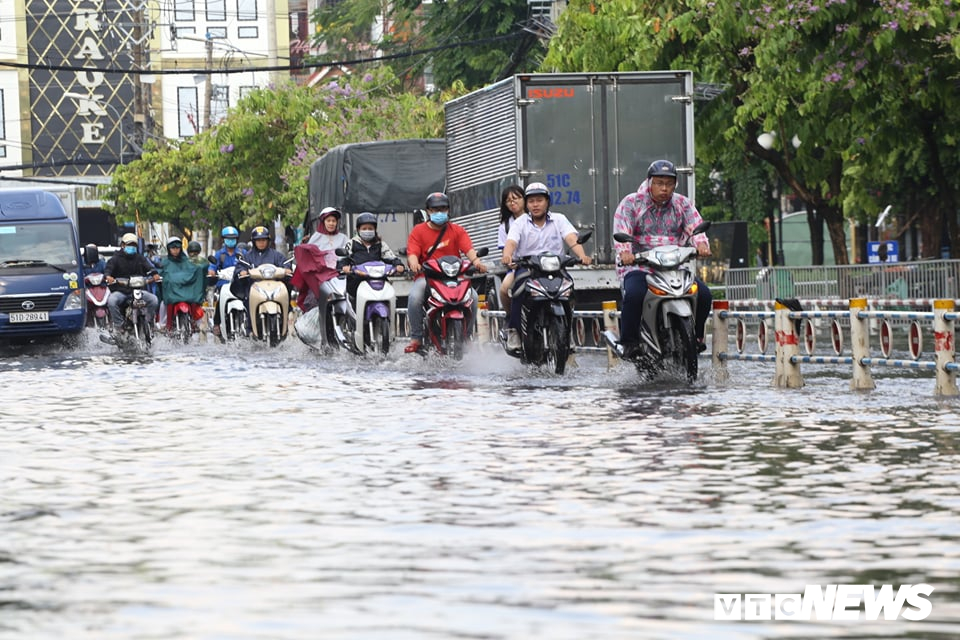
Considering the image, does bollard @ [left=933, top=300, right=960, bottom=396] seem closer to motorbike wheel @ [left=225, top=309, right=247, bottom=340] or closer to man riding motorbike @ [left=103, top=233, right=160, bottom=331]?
motorbike wheel @ [left=225, top=309, right=247, bottom=340]

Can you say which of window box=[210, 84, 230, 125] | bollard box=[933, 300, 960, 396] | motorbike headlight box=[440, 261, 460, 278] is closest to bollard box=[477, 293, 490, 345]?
motorbike headlight box=[440, 261, 460, 278]

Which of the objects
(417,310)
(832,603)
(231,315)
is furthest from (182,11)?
(832,603)

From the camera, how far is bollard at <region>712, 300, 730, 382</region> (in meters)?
18.4

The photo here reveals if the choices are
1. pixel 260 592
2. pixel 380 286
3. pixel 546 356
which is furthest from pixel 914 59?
pixel 260 592

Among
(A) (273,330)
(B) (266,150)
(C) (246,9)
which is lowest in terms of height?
(A) (273,330)

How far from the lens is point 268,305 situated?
1044 inches

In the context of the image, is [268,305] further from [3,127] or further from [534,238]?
[3,127]

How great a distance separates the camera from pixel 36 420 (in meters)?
14.6

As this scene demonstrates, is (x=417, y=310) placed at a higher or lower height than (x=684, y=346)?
higher

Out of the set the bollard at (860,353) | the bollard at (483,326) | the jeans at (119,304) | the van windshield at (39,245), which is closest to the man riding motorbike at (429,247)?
the bollard at (483,326)

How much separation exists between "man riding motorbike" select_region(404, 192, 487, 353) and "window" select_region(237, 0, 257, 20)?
77398 millimetres

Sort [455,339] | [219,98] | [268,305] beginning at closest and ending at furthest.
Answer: [455,339] → [268,305] → [219,98]

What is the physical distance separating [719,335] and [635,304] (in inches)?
74.6

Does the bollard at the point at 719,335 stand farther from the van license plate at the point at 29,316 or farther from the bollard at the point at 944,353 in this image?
the van license plate at the point at 29,316
